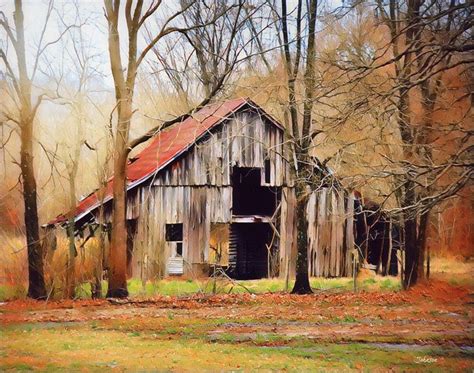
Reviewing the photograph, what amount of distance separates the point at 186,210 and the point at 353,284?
3280mm

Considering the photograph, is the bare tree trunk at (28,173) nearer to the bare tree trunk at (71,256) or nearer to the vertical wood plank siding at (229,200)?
the bare tree trunk at (71,256)

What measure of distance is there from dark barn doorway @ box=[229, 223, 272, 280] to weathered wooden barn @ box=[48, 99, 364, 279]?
0.06 metres

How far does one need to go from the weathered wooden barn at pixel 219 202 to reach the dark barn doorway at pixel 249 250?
0.20ft

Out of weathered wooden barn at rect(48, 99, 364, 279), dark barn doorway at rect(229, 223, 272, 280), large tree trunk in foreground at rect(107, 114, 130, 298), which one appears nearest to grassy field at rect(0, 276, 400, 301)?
large tree trunk in foreground at rect(107, 114, 130, 298)

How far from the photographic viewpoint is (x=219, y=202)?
40.4 feet

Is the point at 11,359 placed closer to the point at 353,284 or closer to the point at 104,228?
the point at 104,228

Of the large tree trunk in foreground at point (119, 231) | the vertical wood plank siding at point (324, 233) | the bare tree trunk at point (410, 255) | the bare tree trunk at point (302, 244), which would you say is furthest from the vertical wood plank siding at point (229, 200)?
the large tree trunk in foreground at point (119, 231)

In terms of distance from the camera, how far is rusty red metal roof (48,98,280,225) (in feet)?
30.6

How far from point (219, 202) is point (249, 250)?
1.93 m

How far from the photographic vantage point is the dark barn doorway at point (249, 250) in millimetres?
11962

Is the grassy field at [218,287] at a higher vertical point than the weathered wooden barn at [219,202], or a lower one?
lower

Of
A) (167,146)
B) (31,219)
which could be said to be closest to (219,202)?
(167,146)

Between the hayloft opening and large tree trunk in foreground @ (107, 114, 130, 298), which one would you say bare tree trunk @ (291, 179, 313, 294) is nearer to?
the hayloft opening

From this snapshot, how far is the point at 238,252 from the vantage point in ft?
45.5
